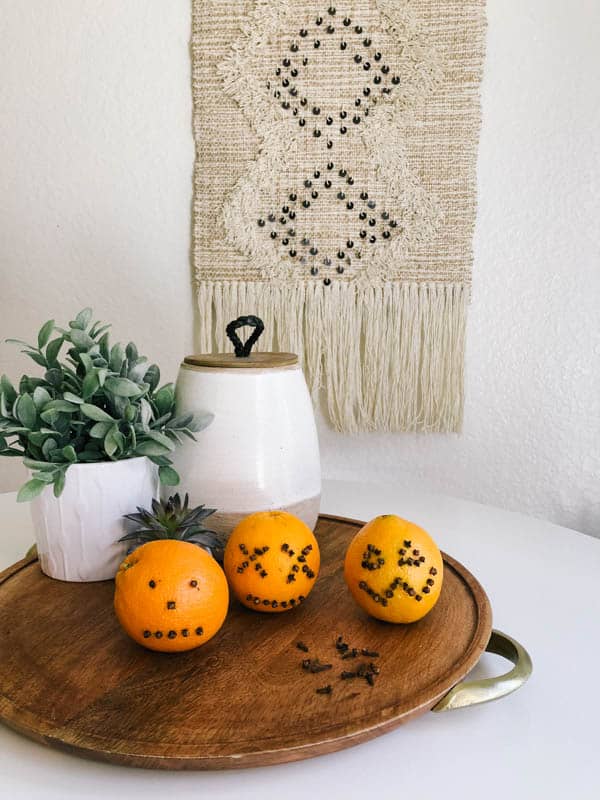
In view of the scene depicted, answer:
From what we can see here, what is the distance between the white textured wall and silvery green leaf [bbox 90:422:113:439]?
28.1 inches

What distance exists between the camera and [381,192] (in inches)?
47.8

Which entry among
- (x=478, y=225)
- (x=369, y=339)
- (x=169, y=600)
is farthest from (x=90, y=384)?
(x=478, y=225)

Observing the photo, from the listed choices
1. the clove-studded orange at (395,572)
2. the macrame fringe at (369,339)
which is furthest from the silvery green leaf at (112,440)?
the macrame fringe at (369,339)

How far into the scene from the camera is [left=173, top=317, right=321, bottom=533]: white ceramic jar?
0.69m

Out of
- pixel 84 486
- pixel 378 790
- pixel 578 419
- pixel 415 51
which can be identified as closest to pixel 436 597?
pixel 378 790

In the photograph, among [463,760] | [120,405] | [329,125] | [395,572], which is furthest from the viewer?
[329,125]

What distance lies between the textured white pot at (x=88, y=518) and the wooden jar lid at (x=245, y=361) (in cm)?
12

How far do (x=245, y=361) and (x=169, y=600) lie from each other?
10.8 inches

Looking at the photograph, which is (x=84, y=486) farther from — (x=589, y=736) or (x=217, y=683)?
(x=589, y=736)

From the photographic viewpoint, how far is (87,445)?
67 centimetres

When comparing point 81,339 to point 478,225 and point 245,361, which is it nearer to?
point 245,361

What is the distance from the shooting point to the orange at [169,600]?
51cm

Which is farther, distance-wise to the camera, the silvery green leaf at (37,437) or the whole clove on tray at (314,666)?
the silvery green leaf at (37,437)

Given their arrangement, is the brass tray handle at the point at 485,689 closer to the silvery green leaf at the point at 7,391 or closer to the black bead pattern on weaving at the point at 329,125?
the silvery green leaf at the point at 7,391
